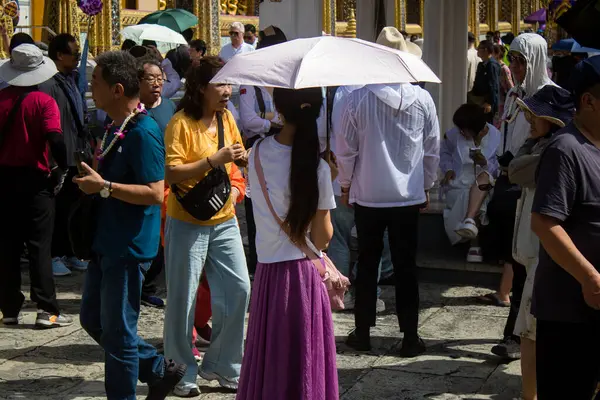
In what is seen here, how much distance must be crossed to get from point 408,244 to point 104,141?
2.21m

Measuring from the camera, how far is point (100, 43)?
21.6m

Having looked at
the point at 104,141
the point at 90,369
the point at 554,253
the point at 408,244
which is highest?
the point at 104,141

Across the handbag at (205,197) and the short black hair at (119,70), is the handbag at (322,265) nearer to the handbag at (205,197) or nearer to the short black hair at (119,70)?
the short black hair at (119,70)

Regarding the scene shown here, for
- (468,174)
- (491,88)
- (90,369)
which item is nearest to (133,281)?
(90,369)

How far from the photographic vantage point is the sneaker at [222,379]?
605 cm

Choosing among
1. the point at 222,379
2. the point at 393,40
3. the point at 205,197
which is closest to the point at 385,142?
the point at 393,40

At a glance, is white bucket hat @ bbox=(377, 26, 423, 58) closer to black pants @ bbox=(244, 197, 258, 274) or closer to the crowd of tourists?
the crowd of tourists

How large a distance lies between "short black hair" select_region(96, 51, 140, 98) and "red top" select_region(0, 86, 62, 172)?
2.27 m

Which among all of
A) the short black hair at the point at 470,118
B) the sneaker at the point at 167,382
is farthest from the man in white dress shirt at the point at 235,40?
the sneaker at the point at 167,382

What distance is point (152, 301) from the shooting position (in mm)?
7926

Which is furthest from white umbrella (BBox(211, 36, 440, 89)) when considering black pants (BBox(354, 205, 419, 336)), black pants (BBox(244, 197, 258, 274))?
black pants (BBox(244, 197, 258, 274))

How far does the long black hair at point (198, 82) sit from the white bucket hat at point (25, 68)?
73.4 inches

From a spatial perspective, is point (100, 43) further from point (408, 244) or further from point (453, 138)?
point (408, 244)

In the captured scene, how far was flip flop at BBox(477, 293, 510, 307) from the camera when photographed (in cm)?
794
